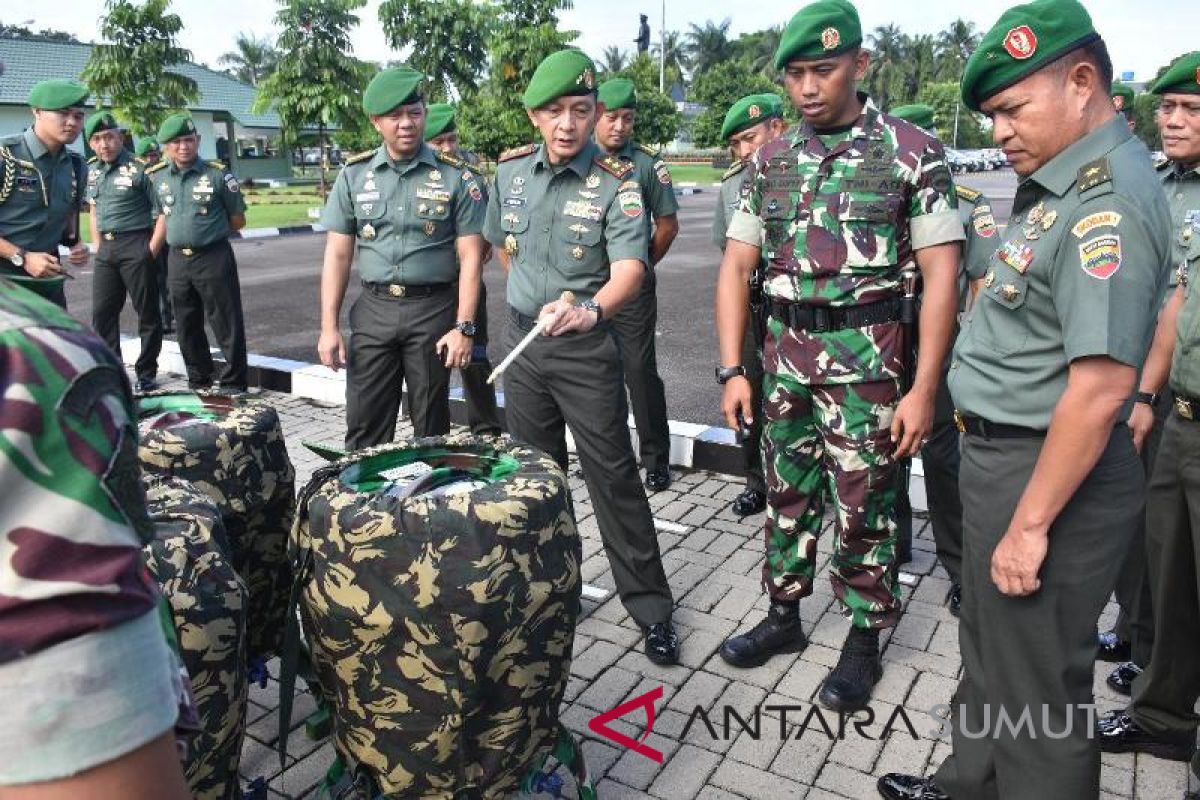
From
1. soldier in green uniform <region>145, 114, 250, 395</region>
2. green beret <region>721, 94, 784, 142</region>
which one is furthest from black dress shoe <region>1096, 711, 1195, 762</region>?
soldier in green uniform <region>145, 114, 250, 395</region>

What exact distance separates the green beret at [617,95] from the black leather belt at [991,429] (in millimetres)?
3633

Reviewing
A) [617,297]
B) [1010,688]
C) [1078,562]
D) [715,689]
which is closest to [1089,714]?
[1010,688]

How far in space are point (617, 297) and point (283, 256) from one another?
13646 millimetres

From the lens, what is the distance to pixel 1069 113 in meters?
1.96

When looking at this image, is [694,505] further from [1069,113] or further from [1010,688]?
[1069,113]

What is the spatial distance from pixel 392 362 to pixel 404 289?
1.14 ft

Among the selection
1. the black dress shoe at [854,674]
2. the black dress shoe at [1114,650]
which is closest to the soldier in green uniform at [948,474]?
the black dress shoe at [1114,650]

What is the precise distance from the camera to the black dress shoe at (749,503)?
15.0 feet

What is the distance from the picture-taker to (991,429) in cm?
213

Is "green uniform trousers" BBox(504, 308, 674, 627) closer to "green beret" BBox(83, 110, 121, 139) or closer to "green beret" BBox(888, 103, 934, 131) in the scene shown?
"green beret" BBox(888, 103, 934, 131)

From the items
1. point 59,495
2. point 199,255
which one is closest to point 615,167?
point 59,495

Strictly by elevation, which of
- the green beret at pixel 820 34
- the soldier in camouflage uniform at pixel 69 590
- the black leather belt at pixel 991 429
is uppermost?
the green beret at pixel 820 34

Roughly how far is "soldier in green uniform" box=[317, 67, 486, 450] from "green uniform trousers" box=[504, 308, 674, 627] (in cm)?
91

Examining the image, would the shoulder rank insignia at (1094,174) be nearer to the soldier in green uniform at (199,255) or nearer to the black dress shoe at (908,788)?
the black dress shoe at (908,788)
